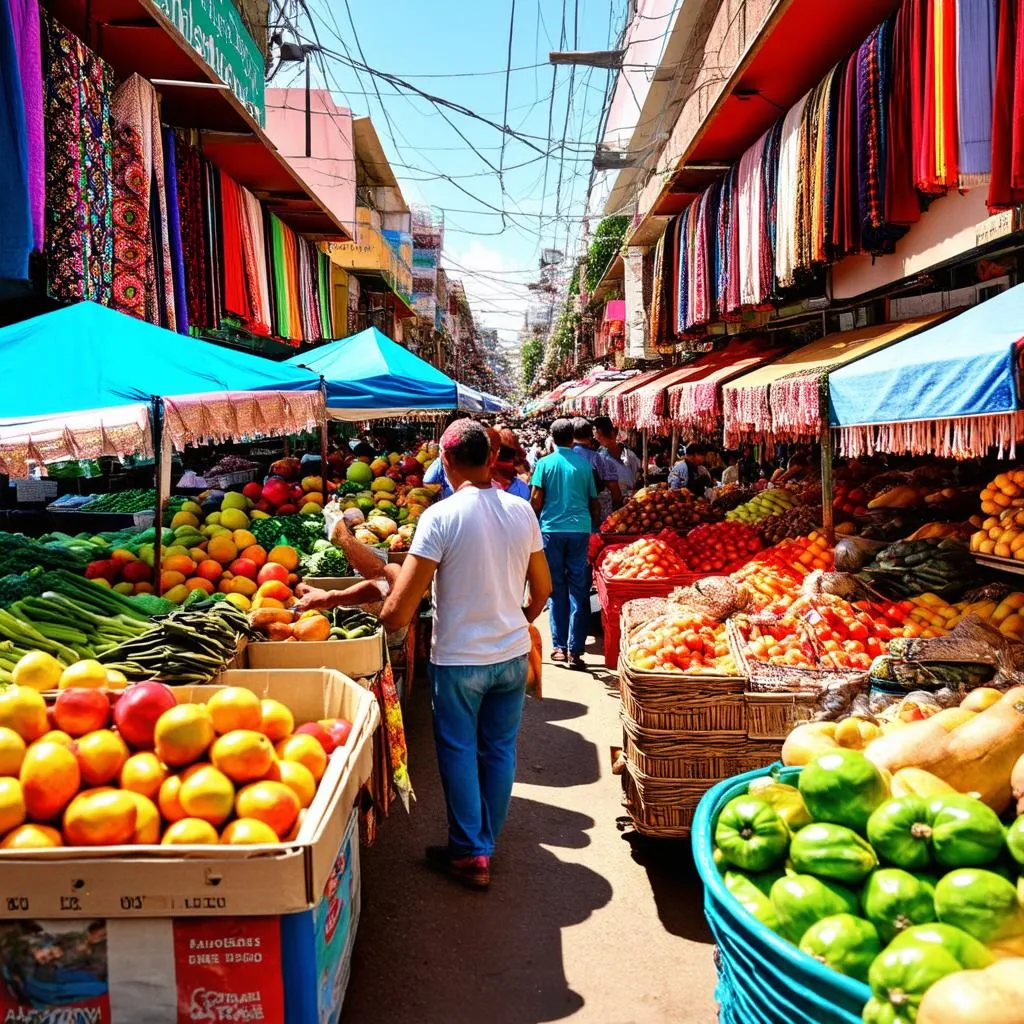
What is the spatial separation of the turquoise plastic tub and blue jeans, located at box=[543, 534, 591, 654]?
5701 millimetres

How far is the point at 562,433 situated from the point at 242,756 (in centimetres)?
582

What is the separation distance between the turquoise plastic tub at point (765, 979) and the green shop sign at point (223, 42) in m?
6.71

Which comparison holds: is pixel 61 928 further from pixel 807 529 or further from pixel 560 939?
pixel 807 529

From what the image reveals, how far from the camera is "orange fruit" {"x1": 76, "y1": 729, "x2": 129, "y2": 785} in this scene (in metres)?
2.44

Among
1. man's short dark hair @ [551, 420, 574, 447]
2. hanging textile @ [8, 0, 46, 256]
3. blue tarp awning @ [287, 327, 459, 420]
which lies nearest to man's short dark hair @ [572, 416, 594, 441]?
man's short dark hair @ [551, 420, 574, 447]

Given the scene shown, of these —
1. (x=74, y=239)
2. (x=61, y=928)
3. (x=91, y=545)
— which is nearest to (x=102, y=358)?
(x=74, y=239)

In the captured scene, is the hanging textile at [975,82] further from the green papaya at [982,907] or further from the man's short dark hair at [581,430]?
the man's short dark hair at [581,430]

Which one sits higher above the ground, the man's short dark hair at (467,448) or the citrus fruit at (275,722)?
the man's short dark hair at (467,448)

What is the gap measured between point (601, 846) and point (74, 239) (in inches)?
185

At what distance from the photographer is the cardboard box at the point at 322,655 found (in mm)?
3746

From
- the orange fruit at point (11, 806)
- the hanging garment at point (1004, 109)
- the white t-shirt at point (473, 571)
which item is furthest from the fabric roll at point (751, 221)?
the orange fruit at point (11, 806)

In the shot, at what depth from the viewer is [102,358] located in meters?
3.94

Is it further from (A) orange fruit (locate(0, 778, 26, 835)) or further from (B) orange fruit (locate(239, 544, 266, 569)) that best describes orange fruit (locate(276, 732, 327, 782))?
(B) orange fruit (locate(239, 544, 266, 569))

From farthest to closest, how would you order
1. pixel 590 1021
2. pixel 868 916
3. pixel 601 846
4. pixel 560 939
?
pixel 601 846, pixel 560 939, pixel 590 1021, pixel 868 916
